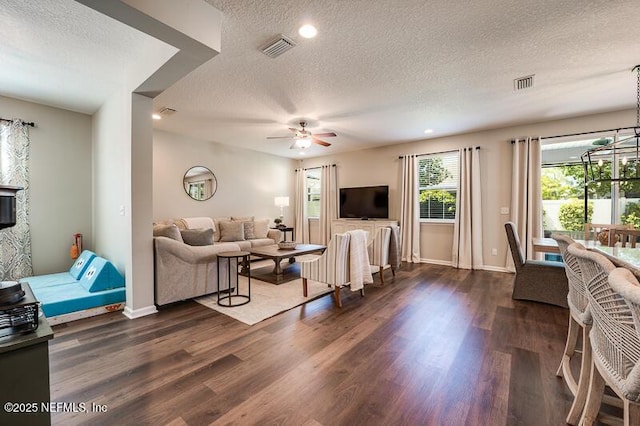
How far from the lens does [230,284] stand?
3.64m

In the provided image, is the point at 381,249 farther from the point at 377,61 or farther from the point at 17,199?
the point at 17,199

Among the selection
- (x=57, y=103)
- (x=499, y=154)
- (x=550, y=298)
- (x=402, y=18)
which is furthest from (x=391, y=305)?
(x=57, y=103)

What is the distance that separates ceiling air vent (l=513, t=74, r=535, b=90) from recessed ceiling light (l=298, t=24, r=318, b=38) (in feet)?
7.89

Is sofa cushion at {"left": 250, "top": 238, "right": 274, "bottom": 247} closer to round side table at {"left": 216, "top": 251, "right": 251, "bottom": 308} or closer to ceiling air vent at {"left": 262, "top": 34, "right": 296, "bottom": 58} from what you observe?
round side table at {"left": 216, "top": 251, "right": 251, "bottom": 308}

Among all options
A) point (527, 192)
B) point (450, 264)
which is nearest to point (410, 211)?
point (450, 264)

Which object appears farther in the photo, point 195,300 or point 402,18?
point 195,300

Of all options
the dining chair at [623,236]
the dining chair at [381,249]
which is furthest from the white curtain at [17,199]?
the dining chair at [623,236]

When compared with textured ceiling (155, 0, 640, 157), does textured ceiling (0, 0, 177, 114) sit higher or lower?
higher

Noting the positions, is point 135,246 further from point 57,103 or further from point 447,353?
point 447,353

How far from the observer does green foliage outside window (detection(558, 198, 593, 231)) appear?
440 centimetres

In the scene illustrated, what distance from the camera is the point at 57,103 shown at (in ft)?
13.3

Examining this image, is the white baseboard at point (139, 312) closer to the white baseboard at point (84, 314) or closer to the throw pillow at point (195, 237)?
the white baseboard at point (84, 314)

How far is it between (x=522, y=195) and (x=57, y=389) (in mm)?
6152

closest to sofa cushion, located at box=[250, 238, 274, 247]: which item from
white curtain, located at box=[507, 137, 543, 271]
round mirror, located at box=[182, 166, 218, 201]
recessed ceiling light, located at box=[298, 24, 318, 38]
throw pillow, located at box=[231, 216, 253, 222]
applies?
throw pillow, located at box=[231, 216, 253, 222]
